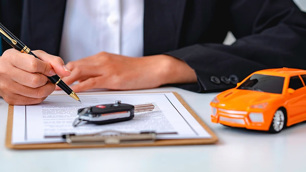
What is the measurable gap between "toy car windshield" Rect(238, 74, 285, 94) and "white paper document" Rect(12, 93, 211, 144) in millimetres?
104

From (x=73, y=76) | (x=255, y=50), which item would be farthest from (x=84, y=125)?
(x=255, y=50)

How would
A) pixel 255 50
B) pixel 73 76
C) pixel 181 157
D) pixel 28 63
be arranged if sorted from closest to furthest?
pixel 181 157, pixel 28 63, pixel 73 76, pixel 255 50

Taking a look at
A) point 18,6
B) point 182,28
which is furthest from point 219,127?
point 18,6

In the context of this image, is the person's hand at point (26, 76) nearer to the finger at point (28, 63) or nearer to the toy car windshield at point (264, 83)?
the finger at point (28, 63)

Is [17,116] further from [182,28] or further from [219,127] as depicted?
[182,28]

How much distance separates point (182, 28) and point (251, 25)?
240 millimetres

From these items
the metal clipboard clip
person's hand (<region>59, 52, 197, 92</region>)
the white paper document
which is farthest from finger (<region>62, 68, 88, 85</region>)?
the metal clipboard clip

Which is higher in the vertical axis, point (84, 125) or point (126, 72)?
point (126, 72)

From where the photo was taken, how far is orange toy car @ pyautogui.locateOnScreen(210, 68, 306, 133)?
1.97 ft

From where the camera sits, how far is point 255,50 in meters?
1.18

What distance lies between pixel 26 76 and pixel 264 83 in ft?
1.43

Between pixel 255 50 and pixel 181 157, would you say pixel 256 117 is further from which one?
pixel 255 50

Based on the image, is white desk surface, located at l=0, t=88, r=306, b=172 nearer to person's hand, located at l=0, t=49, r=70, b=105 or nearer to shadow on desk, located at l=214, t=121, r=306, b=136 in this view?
shadow on desk, located at l=214, t=121, r=306, b=136

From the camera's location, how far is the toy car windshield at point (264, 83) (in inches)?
25.6
